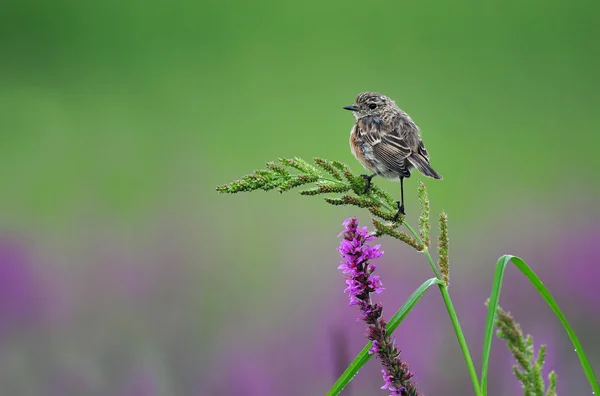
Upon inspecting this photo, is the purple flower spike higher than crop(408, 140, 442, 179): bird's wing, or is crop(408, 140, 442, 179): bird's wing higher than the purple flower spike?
crop(408, 140, 442, 179): bird's wing

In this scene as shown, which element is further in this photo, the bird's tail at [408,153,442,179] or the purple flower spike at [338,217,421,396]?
the bird's tail at [408,153,442,179]

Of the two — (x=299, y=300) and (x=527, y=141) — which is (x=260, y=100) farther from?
(x=299, y=300)

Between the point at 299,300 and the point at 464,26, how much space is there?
9.87m

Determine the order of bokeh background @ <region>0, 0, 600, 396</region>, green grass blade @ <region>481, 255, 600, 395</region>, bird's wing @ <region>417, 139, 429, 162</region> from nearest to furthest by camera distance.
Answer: green grass blade @ <region>481, 255, 600, 395</region>
bokeh background @ <region>0, 0, 600, 396</region>
bird's wing @ <region>417, 139, 429, 162</region>

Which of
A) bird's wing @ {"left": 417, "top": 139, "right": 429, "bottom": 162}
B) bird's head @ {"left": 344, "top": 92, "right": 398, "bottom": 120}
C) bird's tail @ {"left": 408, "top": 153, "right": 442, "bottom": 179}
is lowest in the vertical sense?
bird's tail @ {"left": 408, "top": 153, "right": 442, "bottom": 179}

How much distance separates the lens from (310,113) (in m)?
10.4

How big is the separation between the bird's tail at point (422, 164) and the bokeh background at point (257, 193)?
0.64 metres

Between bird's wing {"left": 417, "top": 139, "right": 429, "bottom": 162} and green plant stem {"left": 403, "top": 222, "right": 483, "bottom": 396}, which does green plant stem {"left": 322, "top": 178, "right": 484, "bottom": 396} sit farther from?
bird's wing {"left": 417, "top": 139, "right": 429, "bottom": 162}

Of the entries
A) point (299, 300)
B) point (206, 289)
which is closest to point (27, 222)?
point (206, 289)

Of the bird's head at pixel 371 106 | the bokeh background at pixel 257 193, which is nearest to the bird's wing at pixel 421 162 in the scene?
the bokeh background at pixel 257 193

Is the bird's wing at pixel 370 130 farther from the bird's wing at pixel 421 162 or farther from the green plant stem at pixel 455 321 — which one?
the green plant stem at pixel 455 321

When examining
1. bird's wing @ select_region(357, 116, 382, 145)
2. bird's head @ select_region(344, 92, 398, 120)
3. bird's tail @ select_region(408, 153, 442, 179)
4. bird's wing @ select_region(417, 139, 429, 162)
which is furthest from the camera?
bird's head @ select_region(344, 92, 398, 120)

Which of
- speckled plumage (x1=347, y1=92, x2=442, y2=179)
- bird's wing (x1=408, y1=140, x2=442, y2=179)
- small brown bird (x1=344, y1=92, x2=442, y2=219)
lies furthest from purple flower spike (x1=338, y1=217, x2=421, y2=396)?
bird's wing (x1=408, y1=140, x2=442, y2=179)

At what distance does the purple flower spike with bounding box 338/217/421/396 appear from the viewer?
5.86 ft
